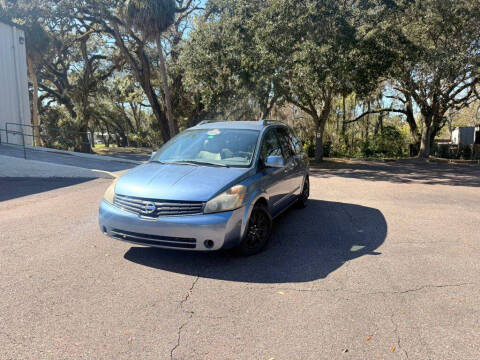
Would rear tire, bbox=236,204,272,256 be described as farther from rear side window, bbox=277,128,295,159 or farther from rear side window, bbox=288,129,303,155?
rear side window, bbox=288,129,303,155

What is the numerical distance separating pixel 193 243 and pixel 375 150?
24256 millimetres

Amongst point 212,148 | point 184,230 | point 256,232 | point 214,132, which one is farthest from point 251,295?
point 214,132

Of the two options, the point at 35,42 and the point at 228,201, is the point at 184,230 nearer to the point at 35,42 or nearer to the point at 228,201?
the point at 228,201

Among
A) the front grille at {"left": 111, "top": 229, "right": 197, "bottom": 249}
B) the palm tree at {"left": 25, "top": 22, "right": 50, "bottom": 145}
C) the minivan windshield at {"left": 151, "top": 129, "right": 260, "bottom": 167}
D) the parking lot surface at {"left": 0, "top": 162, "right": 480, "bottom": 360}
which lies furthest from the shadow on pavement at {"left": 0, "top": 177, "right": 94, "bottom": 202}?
the palm tree at {"left": 25, "top": 22, "right": 50, "bottom": 145}

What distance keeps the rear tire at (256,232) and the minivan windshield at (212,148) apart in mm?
701

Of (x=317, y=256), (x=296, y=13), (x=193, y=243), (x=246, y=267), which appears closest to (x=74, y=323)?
(x=193, y=243)

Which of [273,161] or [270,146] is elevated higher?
[270,146]

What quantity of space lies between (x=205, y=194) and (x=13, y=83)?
19171 mm

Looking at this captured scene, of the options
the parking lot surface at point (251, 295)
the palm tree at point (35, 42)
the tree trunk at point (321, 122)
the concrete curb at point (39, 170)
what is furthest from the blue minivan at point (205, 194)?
the palm tree at point (35, 42)

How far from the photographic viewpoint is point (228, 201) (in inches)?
168

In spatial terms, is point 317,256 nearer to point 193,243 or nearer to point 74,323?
point 193,243

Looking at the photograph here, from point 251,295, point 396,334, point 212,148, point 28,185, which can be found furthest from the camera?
point 28,185

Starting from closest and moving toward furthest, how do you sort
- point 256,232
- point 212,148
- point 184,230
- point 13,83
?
point 184,230 < point 256,232 < point 212,148 < point 13,83

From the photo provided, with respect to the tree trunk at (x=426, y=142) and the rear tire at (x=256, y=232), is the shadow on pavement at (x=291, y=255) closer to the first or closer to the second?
the rear tire at (x=256, y=232)
